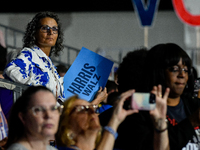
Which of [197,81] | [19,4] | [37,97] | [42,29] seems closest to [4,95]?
[42,29]

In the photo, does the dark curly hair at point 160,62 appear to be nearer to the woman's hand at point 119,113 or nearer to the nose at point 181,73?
the nose at point 181,73

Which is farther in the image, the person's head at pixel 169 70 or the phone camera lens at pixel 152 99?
the person's head at pixel 169 70

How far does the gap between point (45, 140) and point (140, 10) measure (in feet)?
30.4

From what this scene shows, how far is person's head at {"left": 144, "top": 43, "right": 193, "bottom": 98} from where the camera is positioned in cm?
280

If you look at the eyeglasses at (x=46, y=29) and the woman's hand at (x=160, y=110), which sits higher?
the eyeglasses at (x=46, y=29)

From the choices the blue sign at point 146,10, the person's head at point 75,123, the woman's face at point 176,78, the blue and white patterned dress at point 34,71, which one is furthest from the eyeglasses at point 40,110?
the blue sign at point 146,10

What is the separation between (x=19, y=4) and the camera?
12.2 m

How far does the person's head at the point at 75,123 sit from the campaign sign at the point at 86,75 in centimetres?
136

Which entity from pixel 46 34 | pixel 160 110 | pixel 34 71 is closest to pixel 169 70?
pixel 160 110

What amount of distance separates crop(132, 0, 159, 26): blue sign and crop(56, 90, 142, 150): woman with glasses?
8.74m

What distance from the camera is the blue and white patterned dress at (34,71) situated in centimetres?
354

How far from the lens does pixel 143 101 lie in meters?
2.48

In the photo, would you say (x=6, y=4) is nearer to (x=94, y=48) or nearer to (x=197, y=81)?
(x=94, y=48)

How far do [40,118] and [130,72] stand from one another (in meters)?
1.29
